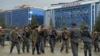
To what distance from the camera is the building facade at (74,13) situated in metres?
80.2

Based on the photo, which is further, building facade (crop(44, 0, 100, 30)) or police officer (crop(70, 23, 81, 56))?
building facade (crop(44, 0, 100, 30))

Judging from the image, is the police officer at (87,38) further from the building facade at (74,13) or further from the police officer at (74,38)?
the building facade at (74,13)

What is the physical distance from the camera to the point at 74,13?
8856 centimetres

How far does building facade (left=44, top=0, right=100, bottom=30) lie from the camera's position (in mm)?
80250

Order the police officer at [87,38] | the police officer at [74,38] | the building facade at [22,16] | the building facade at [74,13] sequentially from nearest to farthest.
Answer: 1. the police officer at [74,38]
2. the police officer at [87,38]
3. the building facade at [74,13]
4. the building facade at [22,16]

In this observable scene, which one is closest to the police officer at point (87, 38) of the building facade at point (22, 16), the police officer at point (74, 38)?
the police officer at point (74, 38)

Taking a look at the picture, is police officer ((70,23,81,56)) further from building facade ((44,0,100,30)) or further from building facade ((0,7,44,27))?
building facade ((0,7,44,27))

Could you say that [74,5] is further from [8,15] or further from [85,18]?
[8,15]

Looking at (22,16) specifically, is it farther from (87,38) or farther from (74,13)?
(87,38)

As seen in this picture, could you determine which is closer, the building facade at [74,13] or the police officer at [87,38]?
the police officer at [87,38]

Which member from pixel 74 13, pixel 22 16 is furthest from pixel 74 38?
pixel 22 16

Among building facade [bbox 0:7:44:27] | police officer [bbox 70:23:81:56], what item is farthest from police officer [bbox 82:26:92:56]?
building facade [bbox 0:7:44:27]

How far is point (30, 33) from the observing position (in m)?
18.3

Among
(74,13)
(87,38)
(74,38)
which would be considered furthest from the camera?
(74,13)
